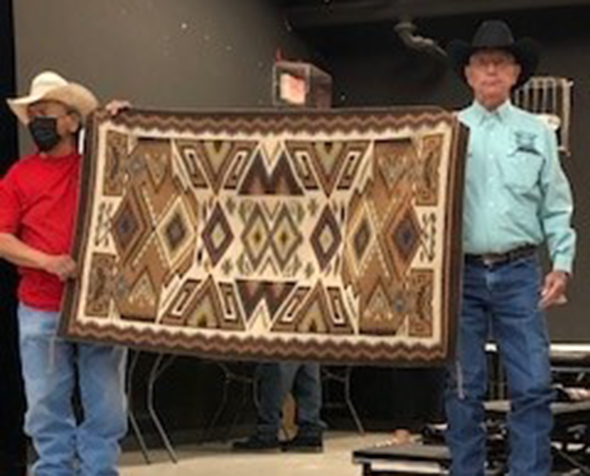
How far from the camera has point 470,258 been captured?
3816mm

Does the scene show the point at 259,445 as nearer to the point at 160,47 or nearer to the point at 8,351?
the point at 8,351

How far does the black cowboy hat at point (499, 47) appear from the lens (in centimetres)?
384

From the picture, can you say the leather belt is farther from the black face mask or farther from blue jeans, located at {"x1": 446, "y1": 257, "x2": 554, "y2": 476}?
the black face mask

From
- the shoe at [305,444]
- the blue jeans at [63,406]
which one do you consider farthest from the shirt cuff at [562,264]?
the shoe at [305,444]

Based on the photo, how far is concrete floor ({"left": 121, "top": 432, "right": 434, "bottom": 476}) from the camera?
5.65m

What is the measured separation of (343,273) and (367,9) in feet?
14.7

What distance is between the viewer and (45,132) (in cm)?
396

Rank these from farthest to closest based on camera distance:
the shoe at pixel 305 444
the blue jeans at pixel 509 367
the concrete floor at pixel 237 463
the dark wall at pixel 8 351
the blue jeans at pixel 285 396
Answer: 1. the blue jeans at pixel 285 396
2. the shoe at pixel 305 444
3. the concrete floor at pixel 237 463
4. the dark wall at pixel 8 351
5. the blue jeans at pixel 509 367

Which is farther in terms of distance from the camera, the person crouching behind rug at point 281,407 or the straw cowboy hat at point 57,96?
the person crouching behind rug at point 281,407

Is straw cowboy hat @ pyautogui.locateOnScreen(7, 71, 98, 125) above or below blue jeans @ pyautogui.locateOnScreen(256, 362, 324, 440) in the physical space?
above

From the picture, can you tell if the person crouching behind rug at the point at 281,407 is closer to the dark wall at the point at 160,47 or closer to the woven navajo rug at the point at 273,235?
the dark wall at the point at 160,47

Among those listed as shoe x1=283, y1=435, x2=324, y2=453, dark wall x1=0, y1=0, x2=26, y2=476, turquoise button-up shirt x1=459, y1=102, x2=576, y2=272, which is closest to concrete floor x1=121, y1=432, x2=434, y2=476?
shoe x1=283, y1=435, x2=324, y2=453

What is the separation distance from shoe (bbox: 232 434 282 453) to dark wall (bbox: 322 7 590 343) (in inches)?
85.0

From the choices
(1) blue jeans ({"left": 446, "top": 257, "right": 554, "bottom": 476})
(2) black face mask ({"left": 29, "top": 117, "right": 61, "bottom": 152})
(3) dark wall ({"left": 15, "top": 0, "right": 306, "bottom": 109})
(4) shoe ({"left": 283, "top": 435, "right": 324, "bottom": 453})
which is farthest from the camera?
(4) shoe ({"left": 283, "top": 435, "right": 324, "bottom": 453})
